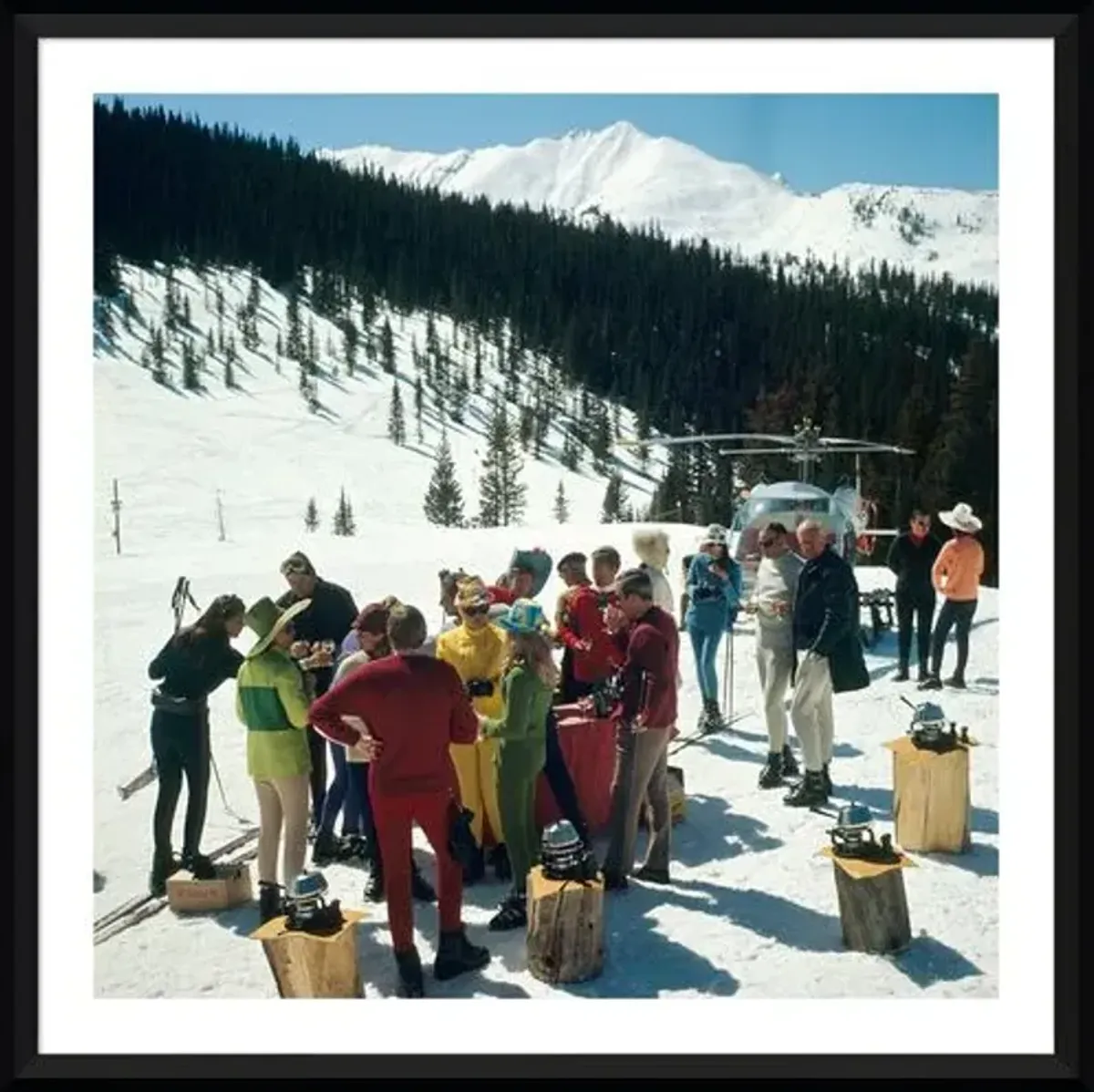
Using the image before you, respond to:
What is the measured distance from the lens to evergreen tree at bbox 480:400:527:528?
49.8ft

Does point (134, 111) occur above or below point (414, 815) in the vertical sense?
above

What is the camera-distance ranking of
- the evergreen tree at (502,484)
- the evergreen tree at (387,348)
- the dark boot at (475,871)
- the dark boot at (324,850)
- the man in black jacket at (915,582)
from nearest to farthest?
the dark boot at (475,871)
the dark boot at (324,850)
the man in black jacket at (915,582)
the evergreen tree at (502,484)
the evergreen tree at (387,348)

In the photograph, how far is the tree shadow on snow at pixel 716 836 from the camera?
4.55 meters

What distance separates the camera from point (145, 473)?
31.4 feet

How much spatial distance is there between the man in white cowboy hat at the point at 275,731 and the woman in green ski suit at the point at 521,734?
0.71 metres

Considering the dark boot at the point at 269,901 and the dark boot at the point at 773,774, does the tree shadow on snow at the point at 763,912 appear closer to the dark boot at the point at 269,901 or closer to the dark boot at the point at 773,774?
the dark boot at the point at 773,774

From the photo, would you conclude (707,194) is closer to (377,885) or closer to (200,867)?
(377,885)

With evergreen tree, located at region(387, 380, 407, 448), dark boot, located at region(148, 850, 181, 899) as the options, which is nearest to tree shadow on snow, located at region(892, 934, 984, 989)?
dark boot, located at region(148, 850, 181, 899)

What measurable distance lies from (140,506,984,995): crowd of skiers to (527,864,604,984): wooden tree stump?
0.26 m

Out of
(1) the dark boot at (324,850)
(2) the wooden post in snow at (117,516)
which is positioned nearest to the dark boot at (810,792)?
(1) the dark boot at (324,850)
